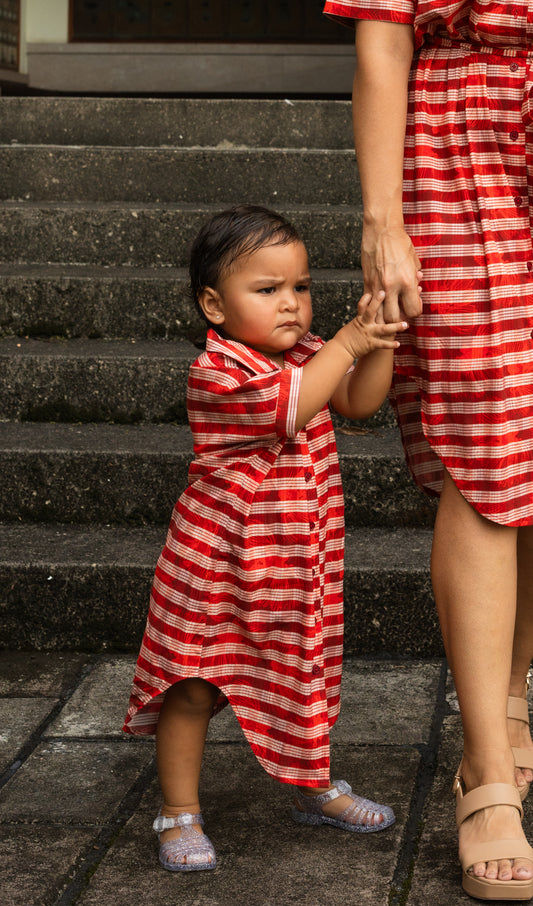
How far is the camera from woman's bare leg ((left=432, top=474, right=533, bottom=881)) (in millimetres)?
1832

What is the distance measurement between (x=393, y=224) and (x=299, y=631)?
0.67m

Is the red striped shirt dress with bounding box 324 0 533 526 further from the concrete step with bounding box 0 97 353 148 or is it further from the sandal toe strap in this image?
the concrete step with bounding box 0 97 353 148

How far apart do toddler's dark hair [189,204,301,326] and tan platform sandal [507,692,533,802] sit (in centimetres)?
97

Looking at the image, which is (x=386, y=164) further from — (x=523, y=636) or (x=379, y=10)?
(x=523, y=636)

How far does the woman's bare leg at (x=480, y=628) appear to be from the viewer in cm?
183

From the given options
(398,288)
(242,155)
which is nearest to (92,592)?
(398,288)

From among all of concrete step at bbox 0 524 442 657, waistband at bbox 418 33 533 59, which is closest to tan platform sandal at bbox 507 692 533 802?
concrete step at bbox 0 524 442 657

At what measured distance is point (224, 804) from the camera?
6.84 feet

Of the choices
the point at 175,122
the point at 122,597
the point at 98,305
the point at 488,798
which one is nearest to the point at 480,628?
the point at 488,798

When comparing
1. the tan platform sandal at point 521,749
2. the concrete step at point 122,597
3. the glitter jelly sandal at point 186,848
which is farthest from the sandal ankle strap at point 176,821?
the concrete step at point 122,597

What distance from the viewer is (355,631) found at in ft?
9.17

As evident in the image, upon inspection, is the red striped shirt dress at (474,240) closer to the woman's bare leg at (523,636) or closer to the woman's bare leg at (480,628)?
the woman's bare leg at (480,628)

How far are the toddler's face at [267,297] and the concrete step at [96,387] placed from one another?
1580 millimetres

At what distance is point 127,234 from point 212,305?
91.9 inches
